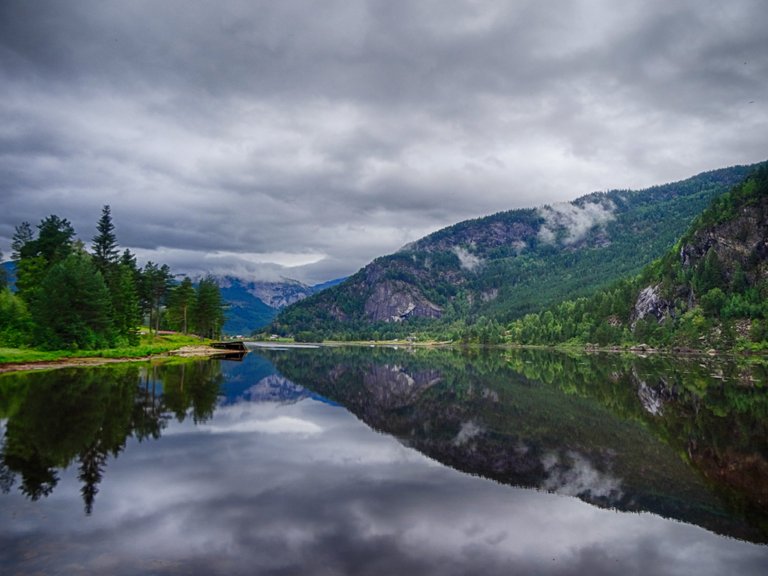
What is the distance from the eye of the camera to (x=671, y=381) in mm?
54750

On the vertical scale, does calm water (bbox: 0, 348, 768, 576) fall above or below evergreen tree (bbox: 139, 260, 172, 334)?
below

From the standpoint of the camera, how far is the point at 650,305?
181750 mm

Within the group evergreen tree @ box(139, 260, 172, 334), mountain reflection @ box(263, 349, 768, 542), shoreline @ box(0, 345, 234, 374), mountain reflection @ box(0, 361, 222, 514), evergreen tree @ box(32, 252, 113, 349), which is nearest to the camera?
mountain reflection @ box(263, 349, 768, 542)

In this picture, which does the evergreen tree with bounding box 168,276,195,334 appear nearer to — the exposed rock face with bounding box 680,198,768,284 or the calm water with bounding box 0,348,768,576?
the calm water with bounding box 0,348,768,576

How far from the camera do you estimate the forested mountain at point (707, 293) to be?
14088 cm

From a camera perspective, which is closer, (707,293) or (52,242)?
(52,242)

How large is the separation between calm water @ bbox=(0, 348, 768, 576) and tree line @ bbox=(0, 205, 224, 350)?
31012 mm

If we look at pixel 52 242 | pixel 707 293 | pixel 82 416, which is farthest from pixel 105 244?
pixel 707 293

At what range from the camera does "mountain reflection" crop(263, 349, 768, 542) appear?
1606 centimetres

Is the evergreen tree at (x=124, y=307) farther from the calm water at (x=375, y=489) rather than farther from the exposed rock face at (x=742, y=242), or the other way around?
A: the exposed rock face at (x=742, y=242)

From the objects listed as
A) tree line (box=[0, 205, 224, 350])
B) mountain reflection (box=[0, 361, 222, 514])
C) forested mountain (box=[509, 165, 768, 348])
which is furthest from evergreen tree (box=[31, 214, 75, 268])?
forested mountain (box=[509, 165, 768, 348])

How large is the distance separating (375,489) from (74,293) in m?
58.9

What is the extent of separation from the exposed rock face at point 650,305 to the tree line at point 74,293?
147 metres

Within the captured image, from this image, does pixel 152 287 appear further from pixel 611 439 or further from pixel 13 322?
pixel 611 439
